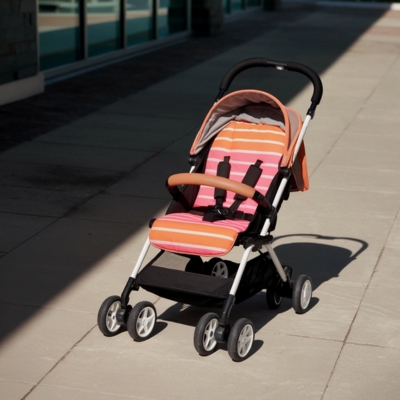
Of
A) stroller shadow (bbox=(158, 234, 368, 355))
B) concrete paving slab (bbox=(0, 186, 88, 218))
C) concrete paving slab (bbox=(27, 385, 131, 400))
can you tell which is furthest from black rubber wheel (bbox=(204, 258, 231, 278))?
concrete paving slab (bbox=(0, 186, 88, 218))

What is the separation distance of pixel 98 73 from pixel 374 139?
6.33 m

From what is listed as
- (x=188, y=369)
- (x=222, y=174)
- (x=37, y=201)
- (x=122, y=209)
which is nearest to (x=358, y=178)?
(x=122, y=209)

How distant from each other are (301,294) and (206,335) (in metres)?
0.90

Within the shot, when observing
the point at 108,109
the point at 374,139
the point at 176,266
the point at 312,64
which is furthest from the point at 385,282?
the point at 312,64

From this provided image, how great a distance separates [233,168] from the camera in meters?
5.91

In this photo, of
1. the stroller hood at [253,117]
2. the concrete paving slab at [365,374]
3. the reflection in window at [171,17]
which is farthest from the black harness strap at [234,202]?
the reflection in window at [171,17]

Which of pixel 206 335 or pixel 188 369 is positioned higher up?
pixel 206 335

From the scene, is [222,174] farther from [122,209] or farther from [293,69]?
[122,209]

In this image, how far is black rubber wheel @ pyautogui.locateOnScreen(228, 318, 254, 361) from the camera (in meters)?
4.92

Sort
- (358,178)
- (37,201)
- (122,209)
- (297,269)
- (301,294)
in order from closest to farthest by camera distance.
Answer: (301,294), (297,269), (122,209), (37,201), (358,178)

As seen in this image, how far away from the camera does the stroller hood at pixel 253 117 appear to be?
575 cm

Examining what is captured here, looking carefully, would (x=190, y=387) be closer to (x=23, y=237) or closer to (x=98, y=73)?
(x=23, y=237)

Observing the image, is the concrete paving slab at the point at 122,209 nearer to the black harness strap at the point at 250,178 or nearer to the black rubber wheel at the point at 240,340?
the black harness strap at the point at 250,178

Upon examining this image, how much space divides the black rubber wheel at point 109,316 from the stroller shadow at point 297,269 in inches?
16.6
